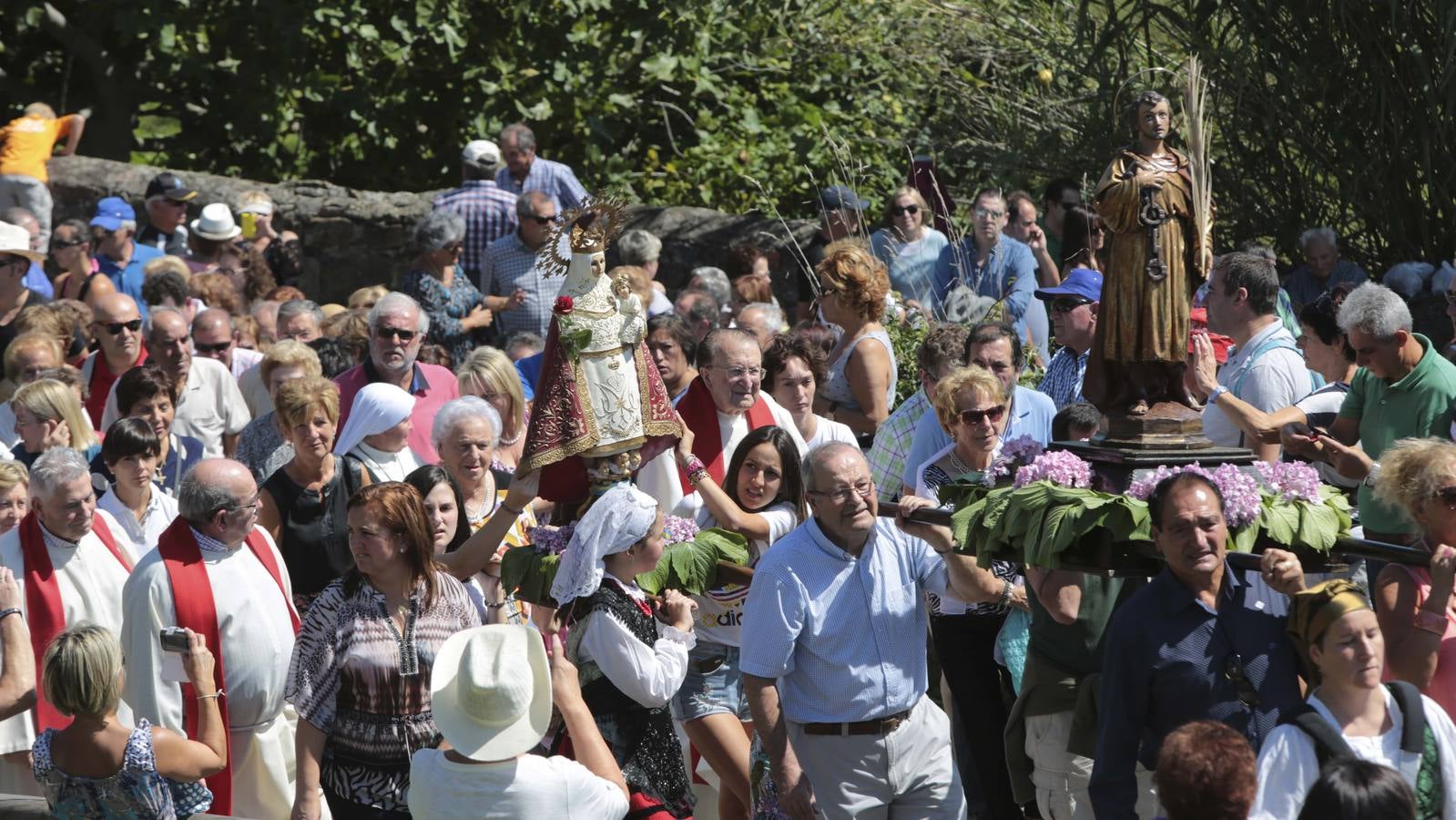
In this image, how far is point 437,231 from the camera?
11.0 meters

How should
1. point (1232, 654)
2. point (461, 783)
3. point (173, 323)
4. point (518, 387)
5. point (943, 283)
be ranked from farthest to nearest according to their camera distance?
1. point (943, 283)
2. point (173, 323)
3. point (518, 387)
4. point (1232, 654)
5. point (461, 783)

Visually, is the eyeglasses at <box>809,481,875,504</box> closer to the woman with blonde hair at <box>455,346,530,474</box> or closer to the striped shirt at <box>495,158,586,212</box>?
the woman with blonde hair at <box>455,346,530,474</box>

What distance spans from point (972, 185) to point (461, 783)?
11.3 m

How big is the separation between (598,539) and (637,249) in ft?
18.7

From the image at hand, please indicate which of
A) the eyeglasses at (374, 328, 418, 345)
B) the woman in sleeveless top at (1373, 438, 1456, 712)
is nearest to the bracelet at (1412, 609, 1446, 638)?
the woman in sleeveless top at (1373, 438, 1456, 712)

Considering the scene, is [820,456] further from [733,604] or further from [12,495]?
[12,495]

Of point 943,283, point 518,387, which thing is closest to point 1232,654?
point 518,387

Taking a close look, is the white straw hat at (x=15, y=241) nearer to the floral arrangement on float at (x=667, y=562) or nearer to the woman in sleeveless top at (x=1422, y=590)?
the floral arrangement on float at (x=667, y=562)

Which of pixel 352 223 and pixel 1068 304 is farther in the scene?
pixel 352 223

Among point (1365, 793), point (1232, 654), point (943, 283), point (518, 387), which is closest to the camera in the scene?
point (1365, 793)

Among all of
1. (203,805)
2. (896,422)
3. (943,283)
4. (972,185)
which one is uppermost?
(972,185)

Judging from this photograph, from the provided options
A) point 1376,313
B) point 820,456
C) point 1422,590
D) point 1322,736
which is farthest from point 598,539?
point 1376,313

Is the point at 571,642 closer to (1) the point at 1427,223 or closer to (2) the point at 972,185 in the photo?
(1) the point at 1427,223

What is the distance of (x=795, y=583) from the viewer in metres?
6.18
